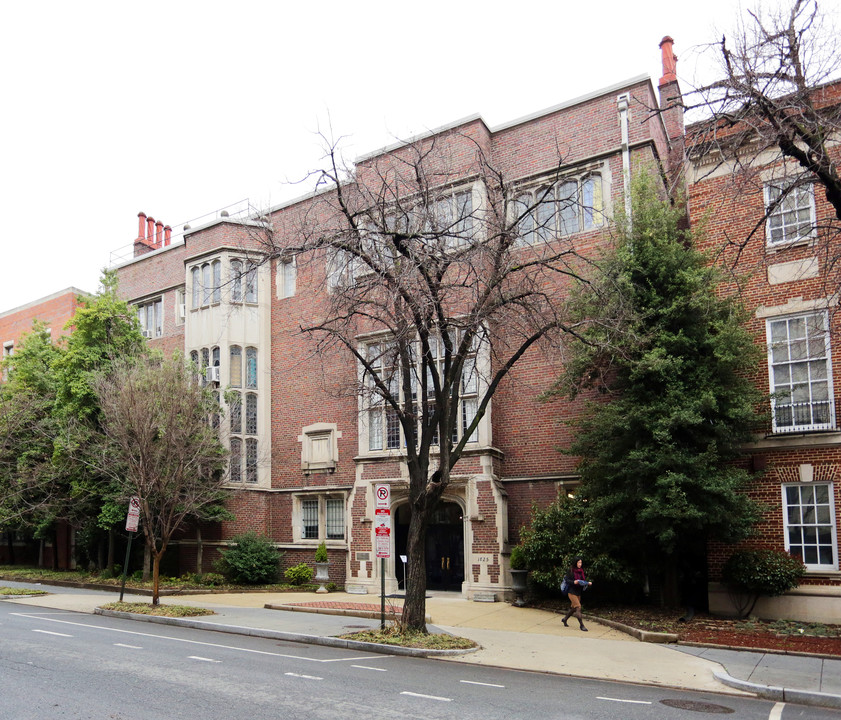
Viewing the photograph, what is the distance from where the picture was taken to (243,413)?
1030 inches

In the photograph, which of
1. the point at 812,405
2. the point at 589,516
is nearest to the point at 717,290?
the point at 812,405

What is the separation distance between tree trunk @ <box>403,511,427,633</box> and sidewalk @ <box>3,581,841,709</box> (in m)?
1.21

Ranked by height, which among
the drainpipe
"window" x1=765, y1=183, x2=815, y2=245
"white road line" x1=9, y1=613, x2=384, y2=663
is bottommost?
"white road line" x1=9, y1=613, x2=384, y2=663

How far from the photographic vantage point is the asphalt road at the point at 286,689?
798 cm

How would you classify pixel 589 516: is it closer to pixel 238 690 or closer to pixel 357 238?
pixel 357 238

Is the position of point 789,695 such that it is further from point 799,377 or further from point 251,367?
point 251,367

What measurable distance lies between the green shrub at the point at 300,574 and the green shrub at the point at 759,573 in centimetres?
1269

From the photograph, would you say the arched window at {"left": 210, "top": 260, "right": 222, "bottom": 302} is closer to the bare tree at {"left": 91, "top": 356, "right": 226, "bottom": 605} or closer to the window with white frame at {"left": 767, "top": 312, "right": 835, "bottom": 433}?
the bare tree at {"left": 91, "top": 356, "right": 226, "bottom": 605}

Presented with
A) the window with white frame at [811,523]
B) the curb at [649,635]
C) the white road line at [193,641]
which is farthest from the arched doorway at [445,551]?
the white road line at [193,641]

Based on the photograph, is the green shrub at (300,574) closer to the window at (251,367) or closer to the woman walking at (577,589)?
the window at (251,367)

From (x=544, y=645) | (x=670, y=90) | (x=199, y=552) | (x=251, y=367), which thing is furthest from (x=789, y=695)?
(x=251, y=367)

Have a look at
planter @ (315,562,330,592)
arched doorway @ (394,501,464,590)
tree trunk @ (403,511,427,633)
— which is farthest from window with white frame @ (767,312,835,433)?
planter @ (315,562,330,592)

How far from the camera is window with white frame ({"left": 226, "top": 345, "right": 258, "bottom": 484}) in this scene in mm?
25438

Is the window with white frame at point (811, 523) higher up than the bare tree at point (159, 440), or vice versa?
the bare tree at point (159, 440)
